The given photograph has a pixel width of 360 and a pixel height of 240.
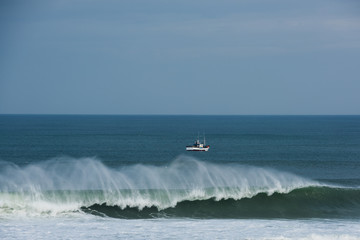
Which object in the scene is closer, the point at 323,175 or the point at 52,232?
the point at 52,232

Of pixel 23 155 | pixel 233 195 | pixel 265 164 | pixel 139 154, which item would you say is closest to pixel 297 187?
pixel 233 195

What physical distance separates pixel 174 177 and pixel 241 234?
46.5 feet

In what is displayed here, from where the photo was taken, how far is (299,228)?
15.9m

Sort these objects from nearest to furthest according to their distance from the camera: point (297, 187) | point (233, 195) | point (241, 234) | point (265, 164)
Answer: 1. point (241, 234)
2. point (233, 195)
3. point (297, 187)
4. point (265, 164)

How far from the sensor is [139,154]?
50.3 m

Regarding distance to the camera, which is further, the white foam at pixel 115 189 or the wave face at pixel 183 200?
the white foam at pixel 115 189

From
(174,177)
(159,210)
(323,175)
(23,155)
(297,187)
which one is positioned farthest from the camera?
(23,155)

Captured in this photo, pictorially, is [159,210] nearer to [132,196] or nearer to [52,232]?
[132,196]

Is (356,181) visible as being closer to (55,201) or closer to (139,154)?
(55,201)

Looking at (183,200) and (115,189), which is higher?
(115,189)

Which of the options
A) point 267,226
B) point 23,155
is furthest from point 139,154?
point 267,226

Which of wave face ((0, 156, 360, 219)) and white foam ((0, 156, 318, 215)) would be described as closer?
wave face ((0, 156, 360, 219))

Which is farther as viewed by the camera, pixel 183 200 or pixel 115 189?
pixel 115 189

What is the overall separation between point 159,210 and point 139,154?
104 feet
